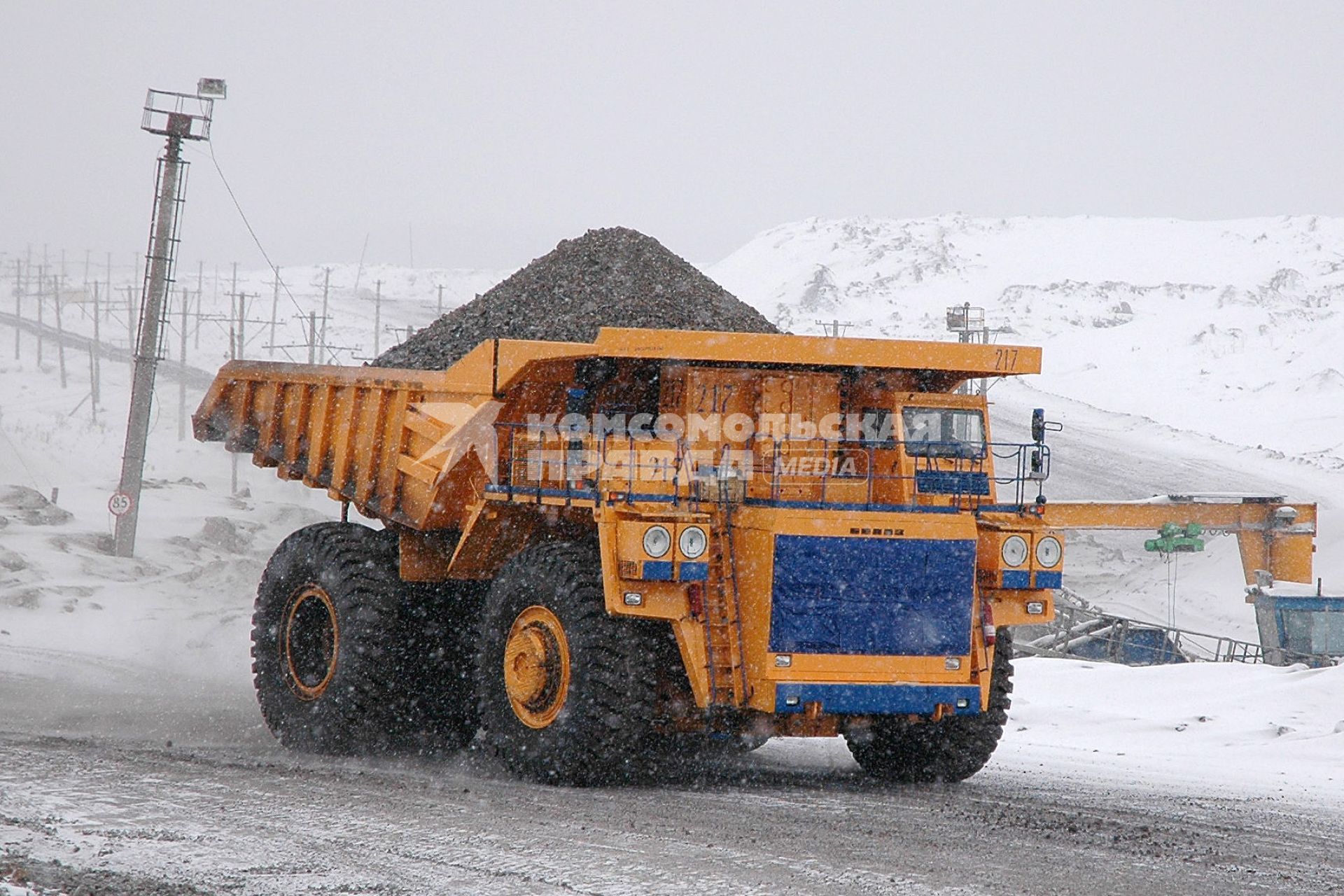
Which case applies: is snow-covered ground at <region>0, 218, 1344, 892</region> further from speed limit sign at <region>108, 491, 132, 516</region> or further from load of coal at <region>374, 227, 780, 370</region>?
load of coal at <region>374, 227, 780, 370</region>

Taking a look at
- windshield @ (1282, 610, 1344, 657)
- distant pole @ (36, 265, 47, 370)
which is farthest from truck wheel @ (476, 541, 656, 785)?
distant pole @ (36, 265, 47, 370)

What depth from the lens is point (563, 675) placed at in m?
8.78

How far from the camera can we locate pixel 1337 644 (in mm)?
22328

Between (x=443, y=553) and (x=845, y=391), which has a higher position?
(x=845, y=391)

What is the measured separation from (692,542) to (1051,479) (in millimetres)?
34758

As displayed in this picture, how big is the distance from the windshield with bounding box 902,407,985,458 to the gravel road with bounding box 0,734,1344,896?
2.05 m

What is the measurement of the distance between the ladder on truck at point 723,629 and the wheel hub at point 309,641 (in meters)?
3.56

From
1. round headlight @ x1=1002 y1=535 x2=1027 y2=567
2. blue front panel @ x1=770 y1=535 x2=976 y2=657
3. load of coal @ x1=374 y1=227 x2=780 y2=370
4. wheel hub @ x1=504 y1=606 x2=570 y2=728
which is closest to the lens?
blue front panel @ x1=770 y1=535 x2=976 y2=657

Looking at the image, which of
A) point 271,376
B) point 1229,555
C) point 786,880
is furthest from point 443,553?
point 1229,555

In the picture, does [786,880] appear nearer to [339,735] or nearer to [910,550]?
[910,550]

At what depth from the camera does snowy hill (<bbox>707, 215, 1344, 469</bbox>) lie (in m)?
57.5

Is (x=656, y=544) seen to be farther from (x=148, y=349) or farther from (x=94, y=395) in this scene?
(x=94, y=395)

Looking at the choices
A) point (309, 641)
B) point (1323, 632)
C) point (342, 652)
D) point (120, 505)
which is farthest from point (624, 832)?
point (120, 505)

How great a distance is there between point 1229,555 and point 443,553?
27.5 metres
